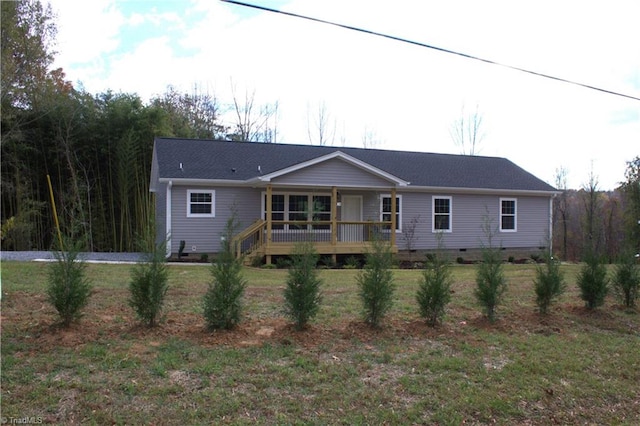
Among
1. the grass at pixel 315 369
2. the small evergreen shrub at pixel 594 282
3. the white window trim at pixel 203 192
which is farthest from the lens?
the white window trim at pixel 203 192

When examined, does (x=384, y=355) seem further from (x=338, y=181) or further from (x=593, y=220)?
(x=593, y=220)

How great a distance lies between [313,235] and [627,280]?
866cm

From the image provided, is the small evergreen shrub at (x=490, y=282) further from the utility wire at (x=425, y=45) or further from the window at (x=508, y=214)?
the window at (x=508, y=214)

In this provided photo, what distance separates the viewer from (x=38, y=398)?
359cm

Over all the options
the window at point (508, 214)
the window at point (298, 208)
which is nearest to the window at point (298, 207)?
the window at point (298, 208)

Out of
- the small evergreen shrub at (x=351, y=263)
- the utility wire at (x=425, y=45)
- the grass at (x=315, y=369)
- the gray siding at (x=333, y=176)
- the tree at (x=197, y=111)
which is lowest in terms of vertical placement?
the grass at (x=315, y=369)

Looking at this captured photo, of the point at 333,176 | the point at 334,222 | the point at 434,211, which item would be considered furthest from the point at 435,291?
the point at 434,211

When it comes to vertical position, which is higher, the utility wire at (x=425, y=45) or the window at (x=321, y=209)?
the utility wire at (x=425, y=45)

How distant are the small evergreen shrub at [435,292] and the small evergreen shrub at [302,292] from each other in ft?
4.72

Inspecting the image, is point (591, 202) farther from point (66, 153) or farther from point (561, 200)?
point (66, 153)

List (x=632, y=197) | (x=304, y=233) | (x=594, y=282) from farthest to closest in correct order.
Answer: (x=632, y=197) → (x=304, y=233) → (x=594, y=282)

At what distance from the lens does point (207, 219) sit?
15.9 meters

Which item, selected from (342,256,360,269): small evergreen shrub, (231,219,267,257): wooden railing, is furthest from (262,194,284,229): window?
(342,256,360,269): small evergreen shrub

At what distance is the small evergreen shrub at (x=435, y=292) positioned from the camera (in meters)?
5.97
